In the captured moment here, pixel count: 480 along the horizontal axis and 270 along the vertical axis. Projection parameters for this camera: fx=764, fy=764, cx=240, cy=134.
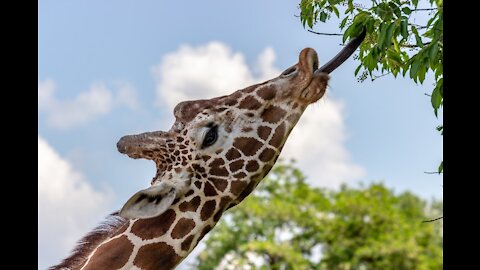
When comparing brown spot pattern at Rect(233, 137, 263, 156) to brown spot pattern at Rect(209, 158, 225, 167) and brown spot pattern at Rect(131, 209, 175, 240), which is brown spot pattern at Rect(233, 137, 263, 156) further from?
brown spot pattern at Rect(131, 209, 175, 240)

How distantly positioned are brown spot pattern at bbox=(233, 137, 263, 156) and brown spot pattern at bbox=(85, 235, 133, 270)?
25.7 inches

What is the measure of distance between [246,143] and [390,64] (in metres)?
0.97

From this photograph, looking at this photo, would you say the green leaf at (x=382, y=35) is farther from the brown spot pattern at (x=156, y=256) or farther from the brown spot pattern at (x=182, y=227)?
the brown spot pattern at (x=156, y=256)

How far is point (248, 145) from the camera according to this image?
3.48m

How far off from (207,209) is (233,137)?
0.35 metres

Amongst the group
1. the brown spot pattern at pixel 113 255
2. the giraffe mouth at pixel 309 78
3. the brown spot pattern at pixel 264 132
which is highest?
the giraffe mouth at pixel 309 78

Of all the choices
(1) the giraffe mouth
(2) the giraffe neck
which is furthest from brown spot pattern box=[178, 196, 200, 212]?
(1) the giraffe mouth

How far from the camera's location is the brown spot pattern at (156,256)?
10.7 feet

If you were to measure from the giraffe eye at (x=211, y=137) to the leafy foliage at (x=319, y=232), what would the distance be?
33.9ft

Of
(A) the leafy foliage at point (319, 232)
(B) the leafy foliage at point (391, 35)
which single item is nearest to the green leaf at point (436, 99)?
(B) the leafy foliage at point (391, 35)

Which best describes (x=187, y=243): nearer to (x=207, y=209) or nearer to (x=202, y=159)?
(x=207, y=209)

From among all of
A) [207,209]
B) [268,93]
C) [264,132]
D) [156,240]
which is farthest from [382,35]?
[156,240]
